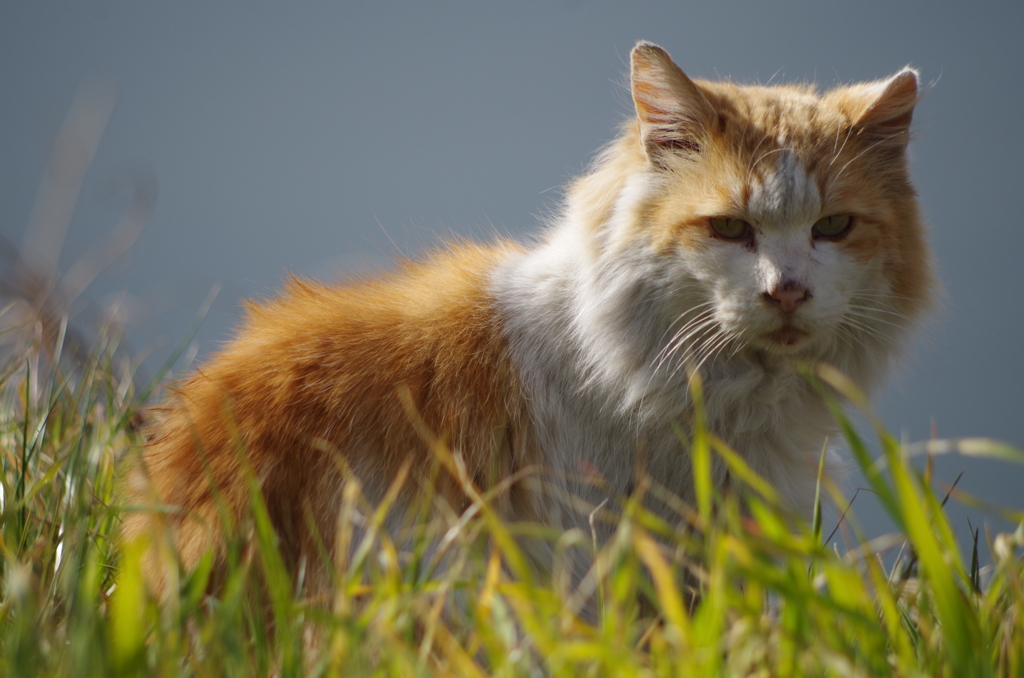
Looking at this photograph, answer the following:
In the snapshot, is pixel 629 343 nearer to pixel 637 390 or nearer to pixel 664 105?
pixel 637 390

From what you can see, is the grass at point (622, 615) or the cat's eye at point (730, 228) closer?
the grass at point (622, 615)

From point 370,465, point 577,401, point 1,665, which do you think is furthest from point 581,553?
point 1,665

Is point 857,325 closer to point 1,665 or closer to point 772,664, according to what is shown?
point 772,664

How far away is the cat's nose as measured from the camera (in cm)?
112

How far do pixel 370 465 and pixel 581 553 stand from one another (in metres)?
0.38

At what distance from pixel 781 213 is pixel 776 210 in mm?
10

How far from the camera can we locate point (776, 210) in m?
1.17

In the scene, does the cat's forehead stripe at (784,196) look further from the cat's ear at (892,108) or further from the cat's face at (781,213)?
the cat's ear at (892,108)

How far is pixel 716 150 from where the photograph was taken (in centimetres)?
127

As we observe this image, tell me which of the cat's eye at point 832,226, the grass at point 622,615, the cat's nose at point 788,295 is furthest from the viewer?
the cat's eye at point 832,226

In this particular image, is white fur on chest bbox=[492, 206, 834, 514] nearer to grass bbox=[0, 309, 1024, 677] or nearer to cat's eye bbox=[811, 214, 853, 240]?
cat's eye bbox=[811, 214, 853, 240]

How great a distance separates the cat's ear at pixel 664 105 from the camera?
125 centimetres

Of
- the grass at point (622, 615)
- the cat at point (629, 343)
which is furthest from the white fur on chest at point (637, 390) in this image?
the grass at point (622, 615)

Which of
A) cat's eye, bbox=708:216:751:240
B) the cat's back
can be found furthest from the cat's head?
the cat's back
